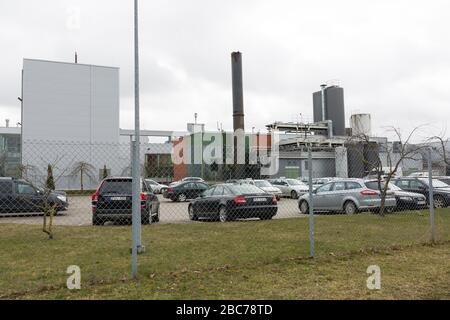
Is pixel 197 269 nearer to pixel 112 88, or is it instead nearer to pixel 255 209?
pixel 255 209

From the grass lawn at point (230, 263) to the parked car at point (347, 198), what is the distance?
4269mm

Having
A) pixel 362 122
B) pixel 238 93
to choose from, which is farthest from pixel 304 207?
pixel 362 122

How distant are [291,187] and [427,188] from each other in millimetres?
12405

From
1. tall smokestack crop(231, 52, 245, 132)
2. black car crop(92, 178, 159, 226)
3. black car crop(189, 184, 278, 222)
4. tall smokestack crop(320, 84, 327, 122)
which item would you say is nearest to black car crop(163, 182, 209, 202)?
tall smokestack crop(231, 52, 245, 132)

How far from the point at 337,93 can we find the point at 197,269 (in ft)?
165

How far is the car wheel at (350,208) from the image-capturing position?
15.7 metres

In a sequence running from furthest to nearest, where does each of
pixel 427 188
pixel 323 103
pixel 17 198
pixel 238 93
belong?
pixel 323 103
pixel 238 93
pixel 427 188
pixel 17 198

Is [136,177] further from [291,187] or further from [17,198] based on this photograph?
[291,187]

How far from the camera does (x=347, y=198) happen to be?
52.2 feet

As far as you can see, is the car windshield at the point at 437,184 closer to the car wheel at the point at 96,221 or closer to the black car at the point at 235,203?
the black car at the point at 235,203

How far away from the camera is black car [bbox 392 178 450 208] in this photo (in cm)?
1736
